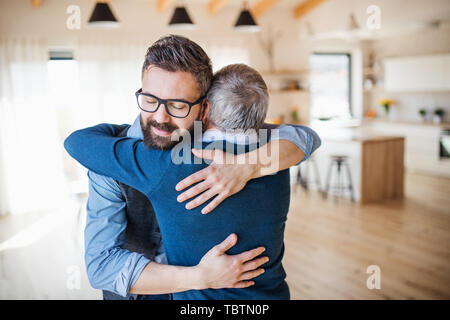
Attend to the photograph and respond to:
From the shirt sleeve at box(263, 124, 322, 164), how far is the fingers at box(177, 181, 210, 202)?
16.0 inches

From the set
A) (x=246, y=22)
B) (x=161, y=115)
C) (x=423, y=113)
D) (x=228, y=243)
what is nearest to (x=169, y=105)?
(x=161, y=115)

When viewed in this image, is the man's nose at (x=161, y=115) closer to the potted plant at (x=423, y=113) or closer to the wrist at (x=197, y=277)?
the wrist at (x=197, y=277)

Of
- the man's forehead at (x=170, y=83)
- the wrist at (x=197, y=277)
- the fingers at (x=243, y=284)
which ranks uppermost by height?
the man's forehead at (x=170, y=83)

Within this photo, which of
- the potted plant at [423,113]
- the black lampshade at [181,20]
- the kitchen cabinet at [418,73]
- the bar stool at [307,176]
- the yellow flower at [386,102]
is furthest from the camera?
the yellow flower at [386,102]

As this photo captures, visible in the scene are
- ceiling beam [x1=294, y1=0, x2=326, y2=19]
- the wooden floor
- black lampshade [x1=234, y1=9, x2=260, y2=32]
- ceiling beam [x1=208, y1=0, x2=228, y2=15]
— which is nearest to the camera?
the wooden floor

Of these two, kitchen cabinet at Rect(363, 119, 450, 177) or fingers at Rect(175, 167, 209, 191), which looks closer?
fingers at Rect(175, 167, 209, 191)

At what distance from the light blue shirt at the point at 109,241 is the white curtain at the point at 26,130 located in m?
5.46

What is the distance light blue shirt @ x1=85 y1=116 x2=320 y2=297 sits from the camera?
1215mm

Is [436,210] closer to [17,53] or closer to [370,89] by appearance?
[370,89]

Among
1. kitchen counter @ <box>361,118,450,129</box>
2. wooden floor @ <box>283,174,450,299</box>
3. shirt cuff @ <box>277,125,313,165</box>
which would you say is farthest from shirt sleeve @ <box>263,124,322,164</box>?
kitchen counter @ <box>361,118,450,129</box>

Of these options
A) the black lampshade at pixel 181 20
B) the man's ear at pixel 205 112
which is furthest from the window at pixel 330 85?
the man's ear at pixel 205 112

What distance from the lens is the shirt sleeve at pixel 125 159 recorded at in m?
1.11

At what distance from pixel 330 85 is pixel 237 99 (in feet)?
28.4

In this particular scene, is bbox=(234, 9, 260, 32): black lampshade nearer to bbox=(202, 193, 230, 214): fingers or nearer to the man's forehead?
the man's forehead
